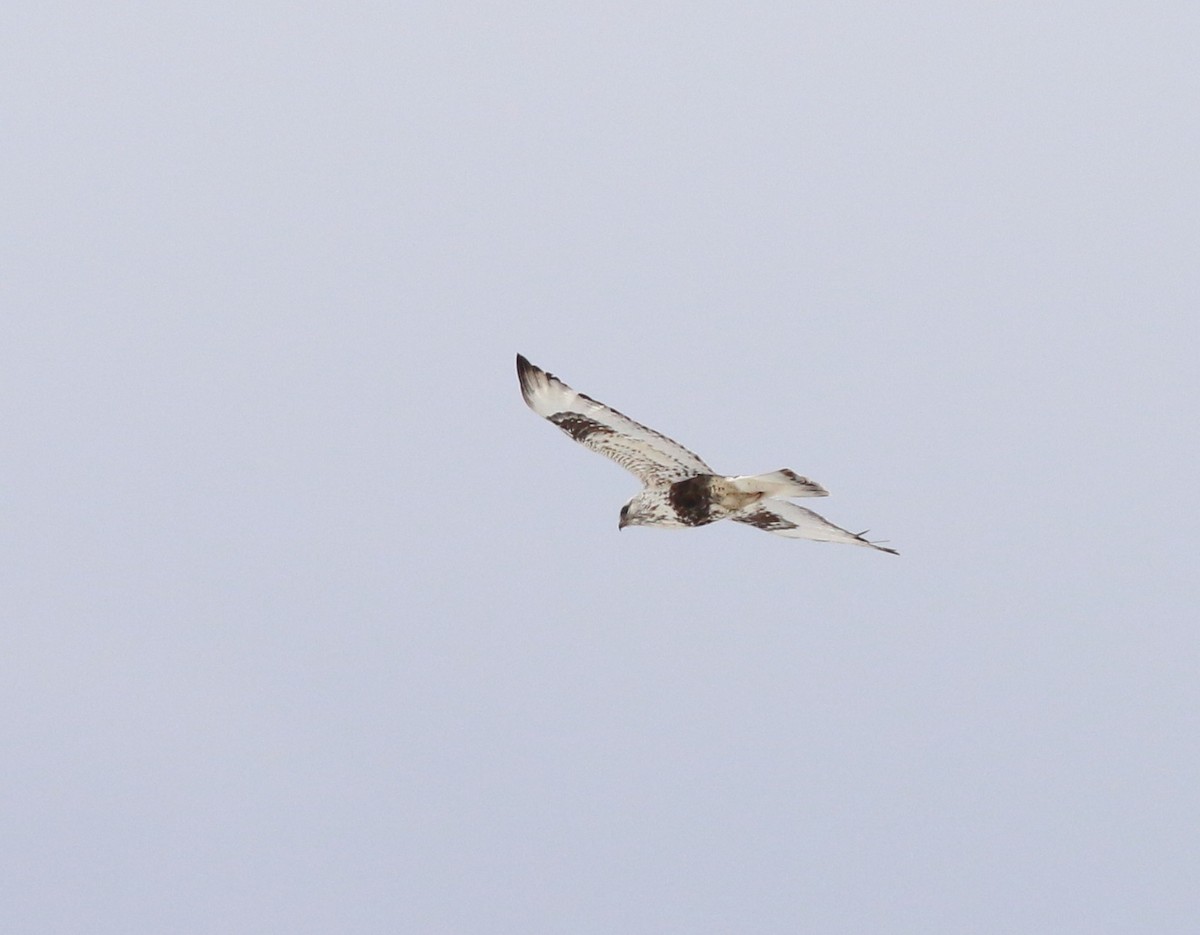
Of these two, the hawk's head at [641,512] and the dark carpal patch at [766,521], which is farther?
the dark carpal patch at [766,521]

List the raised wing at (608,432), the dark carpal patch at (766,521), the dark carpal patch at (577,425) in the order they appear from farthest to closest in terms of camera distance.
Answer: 1. the dark carpal patch at (766,521)
2. the dark carpal patch at (577,425)
3. the raised wing at (608,432)

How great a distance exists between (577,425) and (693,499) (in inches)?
76.6

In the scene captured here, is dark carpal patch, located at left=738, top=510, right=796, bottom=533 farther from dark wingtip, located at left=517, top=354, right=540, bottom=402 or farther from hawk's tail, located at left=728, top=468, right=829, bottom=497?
dark wingtip, located at left=517, top=354, right=540, bottom=402

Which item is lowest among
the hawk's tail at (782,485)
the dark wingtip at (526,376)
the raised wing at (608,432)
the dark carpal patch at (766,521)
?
the hawk's tail at (782,485)

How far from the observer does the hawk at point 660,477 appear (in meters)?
20.0

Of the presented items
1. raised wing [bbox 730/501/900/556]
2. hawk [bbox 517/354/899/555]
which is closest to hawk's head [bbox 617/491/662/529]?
hawk [bbox 517/354/899/555]

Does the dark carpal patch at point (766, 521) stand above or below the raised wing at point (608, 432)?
below

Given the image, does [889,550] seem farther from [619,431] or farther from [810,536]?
[619,431]

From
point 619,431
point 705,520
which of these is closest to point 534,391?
point 619,431

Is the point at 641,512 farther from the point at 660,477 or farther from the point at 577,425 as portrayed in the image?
the point at 577,425

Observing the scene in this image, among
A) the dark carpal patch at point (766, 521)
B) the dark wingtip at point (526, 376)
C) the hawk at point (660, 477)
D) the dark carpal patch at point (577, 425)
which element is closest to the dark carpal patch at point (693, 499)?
the hawk at point (660, 477)

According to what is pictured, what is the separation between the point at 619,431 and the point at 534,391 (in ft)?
4.56

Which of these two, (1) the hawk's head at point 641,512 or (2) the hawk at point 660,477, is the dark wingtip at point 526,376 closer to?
(2) the hawk at point 660,477

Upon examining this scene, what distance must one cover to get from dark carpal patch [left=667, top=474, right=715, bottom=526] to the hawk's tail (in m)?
0.86
